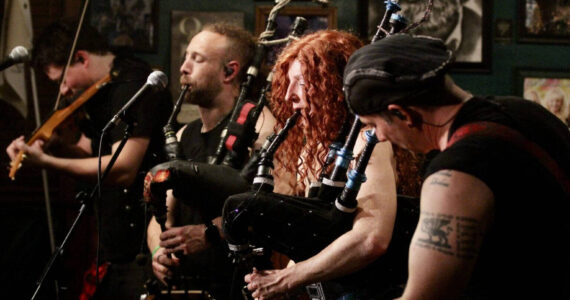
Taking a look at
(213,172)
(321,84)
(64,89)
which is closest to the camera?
(321,84)

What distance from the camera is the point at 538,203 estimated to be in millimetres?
1557

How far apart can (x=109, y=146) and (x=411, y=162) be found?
1.90m

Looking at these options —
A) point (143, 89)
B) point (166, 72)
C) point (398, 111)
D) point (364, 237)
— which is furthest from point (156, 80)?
point (166, 72)

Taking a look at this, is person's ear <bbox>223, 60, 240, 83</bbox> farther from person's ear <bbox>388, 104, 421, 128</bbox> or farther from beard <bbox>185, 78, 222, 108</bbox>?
person's ear <bbox>388, 104, 421, 128</bbox>

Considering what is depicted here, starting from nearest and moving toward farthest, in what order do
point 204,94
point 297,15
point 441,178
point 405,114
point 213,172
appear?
point 441,178 → point 405,114 → point 213,172 → point 204,94 → point 297,15

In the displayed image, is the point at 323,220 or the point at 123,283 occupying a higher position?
the point at 323,220

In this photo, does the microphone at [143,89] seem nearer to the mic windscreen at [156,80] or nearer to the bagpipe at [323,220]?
the mic windscreen at [156,80]

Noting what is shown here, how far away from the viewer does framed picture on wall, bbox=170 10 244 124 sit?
473 centimetres

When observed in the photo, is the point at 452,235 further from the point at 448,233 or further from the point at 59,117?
the point at 59,117

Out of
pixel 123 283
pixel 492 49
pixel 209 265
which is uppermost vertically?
pixel 492 49

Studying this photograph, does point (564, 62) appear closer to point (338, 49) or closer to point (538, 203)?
point (338, 49)

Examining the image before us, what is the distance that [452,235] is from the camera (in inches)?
60.4

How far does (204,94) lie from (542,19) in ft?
7.69

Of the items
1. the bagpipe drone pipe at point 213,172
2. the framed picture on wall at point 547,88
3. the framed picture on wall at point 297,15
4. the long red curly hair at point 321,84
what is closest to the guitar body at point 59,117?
the bagpipe drone pipe at point 213,172
